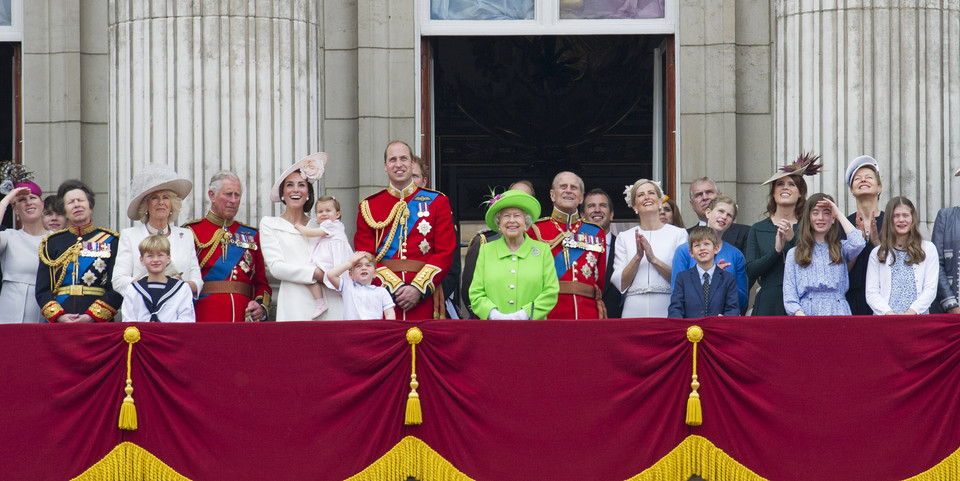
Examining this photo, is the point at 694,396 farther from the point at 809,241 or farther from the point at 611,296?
the point at 611,296

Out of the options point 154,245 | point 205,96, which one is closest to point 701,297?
point 154,245

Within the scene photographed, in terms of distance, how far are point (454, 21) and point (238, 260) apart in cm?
343

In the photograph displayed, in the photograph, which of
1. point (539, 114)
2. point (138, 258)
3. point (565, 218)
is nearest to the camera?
point (138, 258)

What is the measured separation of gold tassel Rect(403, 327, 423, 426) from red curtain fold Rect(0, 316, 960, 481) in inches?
1.8

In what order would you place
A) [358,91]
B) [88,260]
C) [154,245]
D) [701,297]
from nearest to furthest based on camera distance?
1. [154,245]
2. [701,297]
3. [88,260]
4. [358,91]

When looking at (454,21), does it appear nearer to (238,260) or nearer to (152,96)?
(152,96)

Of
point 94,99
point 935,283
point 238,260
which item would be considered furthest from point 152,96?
point 935,283

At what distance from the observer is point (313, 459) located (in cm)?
858

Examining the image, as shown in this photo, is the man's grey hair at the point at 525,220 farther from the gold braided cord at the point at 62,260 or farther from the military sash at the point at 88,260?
the gold braided cord at the point at 62,260

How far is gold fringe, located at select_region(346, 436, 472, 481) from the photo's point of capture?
28.1 ft

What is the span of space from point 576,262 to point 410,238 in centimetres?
112

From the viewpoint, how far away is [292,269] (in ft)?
30.6

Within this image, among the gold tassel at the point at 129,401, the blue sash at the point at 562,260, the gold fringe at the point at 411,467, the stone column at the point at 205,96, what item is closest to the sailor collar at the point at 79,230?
the gold tassel at the point at 129,401

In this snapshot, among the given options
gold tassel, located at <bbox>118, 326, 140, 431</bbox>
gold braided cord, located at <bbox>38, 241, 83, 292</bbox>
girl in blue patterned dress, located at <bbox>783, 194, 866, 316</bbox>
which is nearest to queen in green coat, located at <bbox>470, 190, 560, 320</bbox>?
girl in blue patterned dress, located at <bbox>783, 194, 866, 316</bbox>
